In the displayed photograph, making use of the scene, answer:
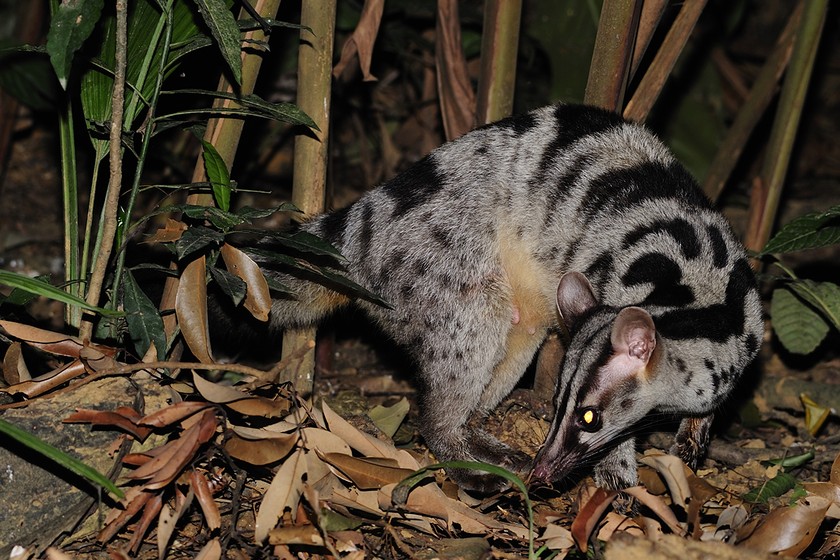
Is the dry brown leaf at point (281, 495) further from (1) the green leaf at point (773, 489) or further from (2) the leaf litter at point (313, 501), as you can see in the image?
(1) the green leaf at point (773, 489)

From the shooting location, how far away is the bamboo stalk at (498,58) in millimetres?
4461

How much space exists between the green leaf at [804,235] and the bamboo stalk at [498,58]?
4.66 feet

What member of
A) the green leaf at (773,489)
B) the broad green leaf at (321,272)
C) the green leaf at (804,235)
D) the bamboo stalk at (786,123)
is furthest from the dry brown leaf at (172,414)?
the bamboo stalk at (786,123)

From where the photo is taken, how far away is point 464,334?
405cm

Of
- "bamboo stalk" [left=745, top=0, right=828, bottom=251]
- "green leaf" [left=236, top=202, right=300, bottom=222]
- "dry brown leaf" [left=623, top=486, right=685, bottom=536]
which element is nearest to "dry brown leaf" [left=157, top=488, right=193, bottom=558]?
"green leaf" [left=236, top=202, right=300, bottom=222]

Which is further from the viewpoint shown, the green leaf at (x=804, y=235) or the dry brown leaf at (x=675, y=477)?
the green leaf at (x=804, y=235)

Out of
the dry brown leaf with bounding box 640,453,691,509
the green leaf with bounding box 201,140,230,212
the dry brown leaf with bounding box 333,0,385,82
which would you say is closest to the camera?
the dry brown leaf with bounding box 640,453,691,509

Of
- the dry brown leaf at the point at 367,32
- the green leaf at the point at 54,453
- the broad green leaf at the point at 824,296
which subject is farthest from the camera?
the broad green leaf at the point at 824,296

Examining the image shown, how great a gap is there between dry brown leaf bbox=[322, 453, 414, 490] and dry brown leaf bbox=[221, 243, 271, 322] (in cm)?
61

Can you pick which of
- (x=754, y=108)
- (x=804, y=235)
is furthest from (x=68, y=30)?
(x=754, y=108)

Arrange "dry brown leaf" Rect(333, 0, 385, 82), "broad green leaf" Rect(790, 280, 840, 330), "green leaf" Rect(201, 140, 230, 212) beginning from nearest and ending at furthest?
"green leaf" Rect(201, 140, 230, 212), "dry brown leaf" Rect(333, 0, 385, 82), "broad green leaf" Rect(790, 280, 840, 330)

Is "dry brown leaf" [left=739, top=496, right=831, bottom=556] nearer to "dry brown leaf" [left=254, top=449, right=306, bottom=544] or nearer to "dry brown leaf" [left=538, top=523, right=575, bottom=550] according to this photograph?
"dry brown leaf" [left=538, top=523, right=575, bottom=550]

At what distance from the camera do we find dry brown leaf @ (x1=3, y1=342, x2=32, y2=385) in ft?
12.0

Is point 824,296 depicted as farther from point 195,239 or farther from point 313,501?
point 195,239
